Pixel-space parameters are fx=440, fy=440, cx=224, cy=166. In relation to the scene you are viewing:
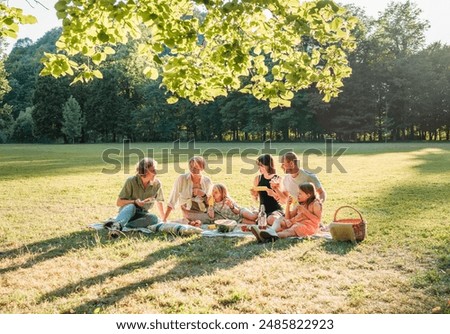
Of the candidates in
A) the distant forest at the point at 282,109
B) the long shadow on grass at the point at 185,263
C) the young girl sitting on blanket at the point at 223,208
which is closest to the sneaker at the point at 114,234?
the long shadow on grass at the point at 185,263

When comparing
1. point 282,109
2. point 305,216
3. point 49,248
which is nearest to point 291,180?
point 305,216

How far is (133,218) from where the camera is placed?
30.3ft

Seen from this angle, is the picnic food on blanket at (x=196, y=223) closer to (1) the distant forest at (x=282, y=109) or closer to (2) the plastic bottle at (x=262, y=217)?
(2) the plastic bottle at (x=262, y=217)

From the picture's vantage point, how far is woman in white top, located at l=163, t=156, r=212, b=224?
9.66 meters

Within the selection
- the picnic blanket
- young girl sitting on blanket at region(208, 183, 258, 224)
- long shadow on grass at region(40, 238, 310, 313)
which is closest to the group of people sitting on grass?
young girl sitting on blanket at region(208, 183, 258, 224)

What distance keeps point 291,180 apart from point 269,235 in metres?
1.66

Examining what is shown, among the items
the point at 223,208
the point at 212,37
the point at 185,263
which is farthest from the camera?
the point at 223,208

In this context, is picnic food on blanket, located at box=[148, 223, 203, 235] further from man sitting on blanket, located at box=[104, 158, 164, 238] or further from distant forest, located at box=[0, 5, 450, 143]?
distant forest, located at box=[0, 5, 450, 143]

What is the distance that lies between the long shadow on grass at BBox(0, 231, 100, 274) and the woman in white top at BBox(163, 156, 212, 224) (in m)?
2.02

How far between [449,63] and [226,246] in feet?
217

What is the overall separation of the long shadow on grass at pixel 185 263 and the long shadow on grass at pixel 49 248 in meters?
1.48

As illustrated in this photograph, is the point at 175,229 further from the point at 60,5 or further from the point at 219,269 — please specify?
the point at 60,5

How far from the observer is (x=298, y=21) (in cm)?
549
